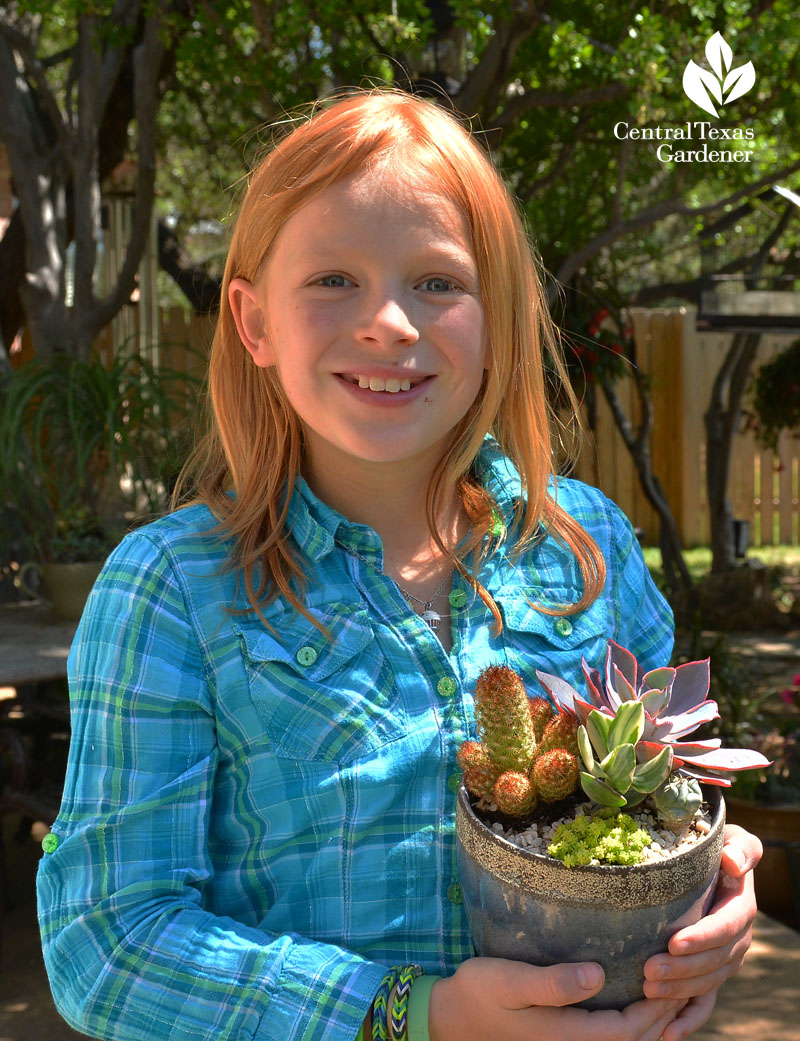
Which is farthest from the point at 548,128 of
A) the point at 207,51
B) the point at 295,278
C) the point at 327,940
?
the point at 327,940

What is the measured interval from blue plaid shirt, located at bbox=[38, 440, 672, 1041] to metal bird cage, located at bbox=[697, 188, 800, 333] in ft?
9.12

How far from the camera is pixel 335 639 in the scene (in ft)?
4.09

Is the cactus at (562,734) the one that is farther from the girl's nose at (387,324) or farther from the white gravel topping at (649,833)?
the girl's nose at (387,324)

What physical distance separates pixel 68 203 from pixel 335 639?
5.62 metres

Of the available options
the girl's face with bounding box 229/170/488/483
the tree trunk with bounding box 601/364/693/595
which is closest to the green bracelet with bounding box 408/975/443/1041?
the girl's face with bounding box 229/170/488/483

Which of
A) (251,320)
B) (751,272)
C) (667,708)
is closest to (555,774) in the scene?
(667,708)

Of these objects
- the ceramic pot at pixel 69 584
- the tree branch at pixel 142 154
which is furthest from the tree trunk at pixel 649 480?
the ceramic pot at pixel 69 584

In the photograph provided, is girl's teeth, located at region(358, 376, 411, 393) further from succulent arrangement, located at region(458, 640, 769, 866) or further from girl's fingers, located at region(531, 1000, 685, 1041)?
girl's fingers, located at region(531, 1000, 685, 1041)

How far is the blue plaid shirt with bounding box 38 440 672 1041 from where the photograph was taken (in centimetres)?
108

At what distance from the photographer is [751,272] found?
6.80 m

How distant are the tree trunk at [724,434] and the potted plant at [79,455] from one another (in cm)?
464

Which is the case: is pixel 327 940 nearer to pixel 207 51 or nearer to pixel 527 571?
pixel 527 571

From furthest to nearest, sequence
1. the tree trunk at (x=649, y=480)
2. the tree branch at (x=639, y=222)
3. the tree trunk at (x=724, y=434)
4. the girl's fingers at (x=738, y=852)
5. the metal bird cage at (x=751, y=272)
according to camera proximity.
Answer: the tree trunk at (x=724, y=434) → the tree trunk at (x=649, y=480) → the metal bird cage at (x=751, y=272) → the tree branch at (x=639, y=222) → the girl's fingers at (x=738, y=852)

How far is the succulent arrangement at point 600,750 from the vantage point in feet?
3.35
